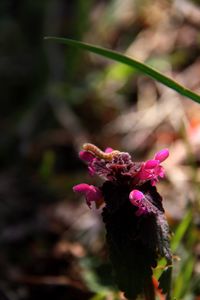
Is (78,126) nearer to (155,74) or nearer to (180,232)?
(180,232)

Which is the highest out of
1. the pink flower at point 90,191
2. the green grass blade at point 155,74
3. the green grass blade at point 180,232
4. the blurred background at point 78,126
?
the blurred background at point 78,126

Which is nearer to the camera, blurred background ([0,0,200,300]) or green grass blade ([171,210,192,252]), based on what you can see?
green grass blade ([171,210,192,252])

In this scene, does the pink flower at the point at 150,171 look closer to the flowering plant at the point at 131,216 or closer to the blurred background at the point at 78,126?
the flowering plant at the point at 131,216

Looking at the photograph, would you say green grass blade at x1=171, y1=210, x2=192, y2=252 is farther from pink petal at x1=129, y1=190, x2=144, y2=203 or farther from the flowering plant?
pink petal at x1=129, y1=190, x2=144, y2=203

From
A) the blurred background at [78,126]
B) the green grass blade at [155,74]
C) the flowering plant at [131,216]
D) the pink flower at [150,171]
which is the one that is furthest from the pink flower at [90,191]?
the blurred background at [78,126]

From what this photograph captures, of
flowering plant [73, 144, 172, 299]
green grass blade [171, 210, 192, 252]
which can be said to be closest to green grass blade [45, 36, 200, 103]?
flowering plant [73, 144, 172, 299]

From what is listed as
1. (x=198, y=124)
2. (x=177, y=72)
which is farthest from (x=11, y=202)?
(x=177, y=72)

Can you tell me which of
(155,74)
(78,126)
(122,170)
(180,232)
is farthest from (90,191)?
(78,126)
